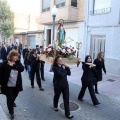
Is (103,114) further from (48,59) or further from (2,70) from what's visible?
(2,70)

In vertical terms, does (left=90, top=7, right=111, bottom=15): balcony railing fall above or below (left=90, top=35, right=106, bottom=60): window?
above

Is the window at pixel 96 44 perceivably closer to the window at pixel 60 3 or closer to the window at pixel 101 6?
the window at pixel 101 6

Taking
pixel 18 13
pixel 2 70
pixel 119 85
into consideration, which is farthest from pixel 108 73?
pixel 18 13

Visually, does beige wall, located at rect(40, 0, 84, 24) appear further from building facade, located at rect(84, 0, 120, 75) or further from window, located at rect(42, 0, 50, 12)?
window, located at rect(42, 0, 50, 12)

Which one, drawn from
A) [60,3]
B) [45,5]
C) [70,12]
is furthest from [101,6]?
[45,5]

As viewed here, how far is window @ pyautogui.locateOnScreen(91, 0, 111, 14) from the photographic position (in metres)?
12.4

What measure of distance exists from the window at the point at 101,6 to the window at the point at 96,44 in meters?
1.61

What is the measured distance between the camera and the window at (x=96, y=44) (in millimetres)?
12859

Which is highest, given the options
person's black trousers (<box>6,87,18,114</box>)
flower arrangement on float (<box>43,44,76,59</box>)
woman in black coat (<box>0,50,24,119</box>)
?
flower arrangement on float (<box>43,44,76,59</box>)

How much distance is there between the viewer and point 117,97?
735cm

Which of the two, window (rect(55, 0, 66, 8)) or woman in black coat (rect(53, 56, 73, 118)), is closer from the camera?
woman in black coat (rect(53, 56, 73, 118))

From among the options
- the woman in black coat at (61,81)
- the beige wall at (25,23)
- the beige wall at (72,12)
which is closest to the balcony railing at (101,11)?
the beige wall at (72,12)

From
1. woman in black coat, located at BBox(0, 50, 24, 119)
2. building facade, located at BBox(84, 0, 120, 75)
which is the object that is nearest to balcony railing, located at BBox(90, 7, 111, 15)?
building facade, located at BBox(84, 0, 120, 75)

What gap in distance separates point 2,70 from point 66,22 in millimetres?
11834
